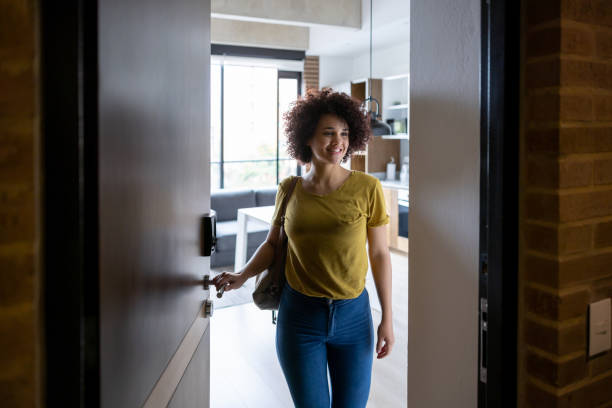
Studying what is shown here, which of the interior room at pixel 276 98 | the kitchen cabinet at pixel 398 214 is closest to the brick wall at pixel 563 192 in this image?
the interior room at pixel 276 98

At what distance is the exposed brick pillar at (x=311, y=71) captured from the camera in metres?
6.97

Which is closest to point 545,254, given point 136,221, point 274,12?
point 136,221

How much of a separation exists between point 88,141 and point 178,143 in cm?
43

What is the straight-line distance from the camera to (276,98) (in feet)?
23.0

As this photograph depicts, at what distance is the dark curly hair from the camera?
1.83 m

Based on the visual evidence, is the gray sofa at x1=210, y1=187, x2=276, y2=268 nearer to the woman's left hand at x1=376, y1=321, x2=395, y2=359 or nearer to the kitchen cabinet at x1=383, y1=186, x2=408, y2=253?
the kitchen cabinet at x1=383, y1=186, x2=408, y2=253

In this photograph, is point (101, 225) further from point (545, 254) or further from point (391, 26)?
point (391, 26)

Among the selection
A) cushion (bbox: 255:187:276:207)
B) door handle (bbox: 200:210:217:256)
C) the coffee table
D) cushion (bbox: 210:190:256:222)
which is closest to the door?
door handle (bbox: 200:210:217:256)

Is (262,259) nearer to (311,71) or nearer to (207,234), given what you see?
(207,234)

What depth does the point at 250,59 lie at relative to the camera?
6.54 metres

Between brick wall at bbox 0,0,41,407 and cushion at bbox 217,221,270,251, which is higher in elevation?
brick wall at bbox 0,0,41,407

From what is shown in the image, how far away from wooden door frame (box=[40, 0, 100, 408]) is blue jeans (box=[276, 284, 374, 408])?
1.08 meters

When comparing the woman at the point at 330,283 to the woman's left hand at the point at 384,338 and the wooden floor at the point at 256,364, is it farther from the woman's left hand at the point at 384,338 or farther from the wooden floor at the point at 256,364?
the wooden floor at the point at 256,364

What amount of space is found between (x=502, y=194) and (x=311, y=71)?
6.36 m
